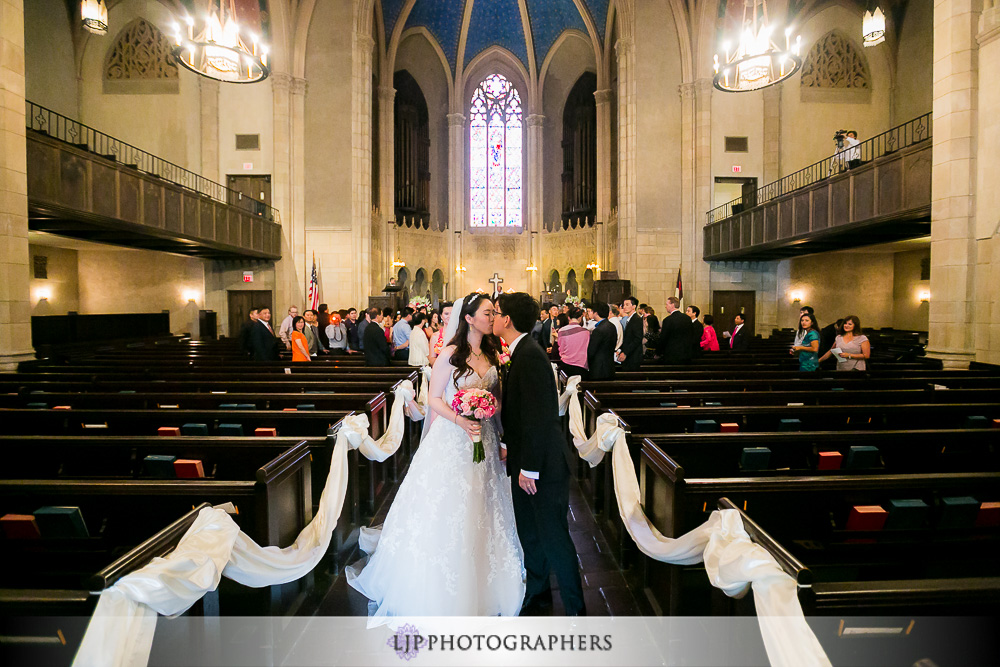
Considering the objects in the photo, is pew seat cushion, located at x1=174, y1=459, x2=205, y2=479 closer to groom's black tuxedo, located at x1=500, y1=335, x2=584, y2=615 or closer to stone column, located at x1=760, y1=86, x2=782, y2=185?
groom's black tuxedo, located at x1=500, y1=335, x2=584, y2=615

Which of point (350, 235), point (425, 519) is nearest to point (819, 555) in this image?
point (425, 519)

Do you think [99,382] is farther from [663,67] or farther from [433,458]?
[663,67]

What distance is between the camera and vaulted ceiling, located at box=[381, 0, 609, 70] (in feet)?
74.9

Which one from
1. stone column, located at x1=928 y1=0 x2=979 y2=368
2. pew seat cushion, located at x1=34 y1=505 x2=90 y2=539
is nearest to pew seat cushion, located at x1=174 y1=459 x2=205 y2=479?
pew seat cushion, located at x1=34 y1=505 x2=90 y2=539

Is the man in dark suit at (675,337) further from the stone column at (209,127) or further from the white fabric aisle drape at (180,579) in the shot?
the stone column at (209,127)

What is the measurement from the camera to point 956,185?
754cm

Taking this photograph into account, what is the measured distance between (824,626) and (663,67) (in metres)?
18.5

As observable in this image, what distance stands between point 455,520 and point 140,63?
19.2 m

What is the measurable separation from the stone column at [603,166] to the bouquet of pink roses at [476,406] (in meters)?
19.3

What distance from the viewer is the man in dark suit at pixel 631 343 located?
770 cm

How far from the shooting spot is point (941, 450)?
3.90 metres

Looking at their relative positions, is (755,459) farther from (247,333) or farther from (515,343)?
(247,333)

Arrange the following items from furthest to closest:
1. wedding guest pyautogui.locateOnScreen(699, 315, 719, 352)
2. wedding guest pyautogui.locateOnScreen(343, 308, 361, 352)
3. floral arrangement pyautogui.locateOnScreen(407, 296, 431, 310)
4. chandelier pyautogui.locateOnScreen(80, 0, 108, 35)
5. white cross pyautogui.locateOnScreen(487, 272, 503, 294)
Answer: white cross pyautogui.locateOnScreen(487, 272, 503, 294), wedding guest pyautogui.locateOnScreen(343, 308, 361, 352), wedding guest pyautogui.locateOnScreen(699, 315, 719, 352), chandelier pyautogui.locateOnScreen(80, 0, 108, 35), floral arrangement pyautogui.locateOnScreen(407, 296, 431, 310)

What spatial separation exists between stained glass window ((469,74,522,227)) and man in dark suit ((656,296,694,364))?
19045mm
